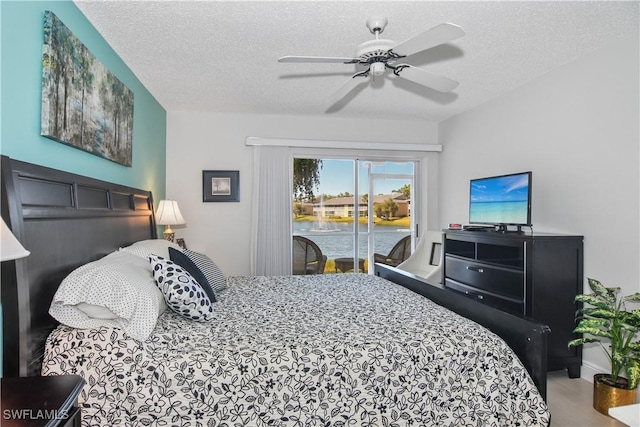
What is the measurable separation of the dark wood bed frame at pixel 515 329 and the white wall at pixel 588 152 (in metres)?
1.24

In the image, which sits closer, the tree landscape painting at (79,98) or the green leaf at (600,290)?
the tree landscape painting at (79,98)

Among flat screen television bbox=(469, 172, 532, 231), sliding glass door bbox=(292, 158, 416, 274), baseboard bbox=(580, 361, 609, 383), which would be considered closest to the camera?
baseboard bbox=(580, 361, 609, 383)

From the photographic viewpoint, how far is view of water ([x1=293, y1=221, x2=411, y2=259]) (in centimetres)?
483

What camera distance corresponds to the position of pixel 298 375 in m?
1.61

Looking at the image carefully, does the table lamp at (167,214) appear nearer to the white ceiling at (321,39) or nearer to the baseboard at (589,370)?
the white ceiling at (321,39)

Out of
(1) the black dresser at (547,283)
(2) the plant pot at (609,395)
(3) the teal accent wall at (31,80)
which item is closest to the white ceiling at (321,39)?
(3) the teal accent wall at (31,80)

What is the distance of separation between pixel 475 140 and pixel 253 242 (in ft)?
9.17

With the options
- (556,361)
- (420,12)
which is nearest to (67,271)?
(420,12)

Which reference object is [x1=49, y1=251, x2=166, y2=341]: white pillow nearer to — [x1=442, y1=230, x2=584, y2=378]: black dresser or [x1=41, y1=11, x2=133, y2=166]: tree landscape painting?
[x1=41, y1=11, x2=133, y2=166]: tree landscape painting

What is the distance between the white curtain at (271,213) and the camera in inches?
177

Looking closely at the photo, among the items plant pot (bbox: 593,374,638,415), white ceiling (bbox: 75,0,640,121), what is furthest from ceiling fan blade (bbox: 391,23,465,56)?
plant pot (bbox: 593,374,638,415)

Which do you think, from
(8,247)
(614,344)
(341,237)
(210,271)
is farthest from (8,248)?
(341,237)

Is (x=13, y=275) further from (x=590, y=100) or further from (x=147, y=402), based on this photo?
(x=590, y=100)

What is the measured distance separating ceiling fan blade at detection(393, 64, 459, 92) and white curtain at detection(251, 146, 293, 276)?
2.35 meters
